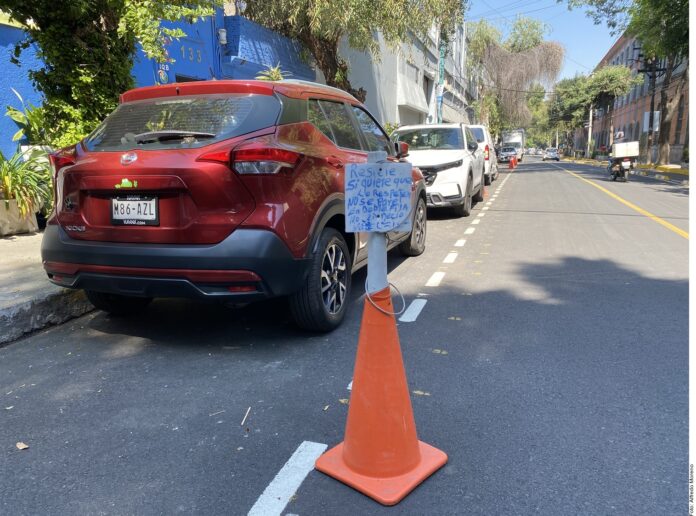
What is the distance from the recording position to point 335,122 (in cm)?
475

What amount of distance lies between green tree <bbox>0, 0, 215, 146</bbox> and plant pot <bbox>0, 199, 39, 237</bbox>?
968 mm

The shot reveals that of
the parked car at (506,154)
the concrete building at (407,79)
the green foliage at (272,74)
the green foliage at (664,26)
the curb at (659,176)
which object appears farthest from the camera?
the parked car at (506,154)

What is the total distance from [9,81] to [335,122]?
633 centimetres

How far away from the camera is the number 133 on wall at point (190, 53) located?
11.9 metres

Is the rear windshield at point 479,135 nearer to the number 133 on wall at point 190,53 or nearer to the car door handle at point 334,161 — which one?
the number 133 on wall at point 190,53

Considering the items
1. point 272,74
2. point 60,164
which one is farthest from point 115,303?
point 272,74

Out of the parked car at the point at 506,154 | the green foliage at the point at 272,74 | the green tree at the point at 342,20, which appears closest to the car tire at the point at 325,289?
the green foliage at the point at 272,74

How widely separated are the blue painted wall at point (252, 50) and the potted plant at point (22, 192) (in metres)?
7.04

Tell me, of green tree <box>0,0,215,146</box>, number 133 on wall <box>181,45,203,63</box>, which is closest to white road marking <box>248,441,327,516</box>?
green tree <box>0,0,215,146</box>

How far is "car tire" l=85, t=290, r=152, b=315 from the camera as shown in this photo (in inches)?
178

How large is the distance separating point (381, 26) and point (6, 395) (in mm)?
12446

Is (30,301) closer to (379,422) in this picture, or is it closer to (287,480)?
(287,480)

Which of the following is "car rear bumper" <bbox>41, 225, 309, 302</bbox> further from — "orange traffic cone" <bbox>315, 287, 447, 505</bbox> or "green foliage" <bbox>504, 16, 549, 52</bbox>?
"green foliage" <bbox>504, 16, 549, 52</bbox>

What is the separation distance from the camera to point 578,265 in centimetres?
669
